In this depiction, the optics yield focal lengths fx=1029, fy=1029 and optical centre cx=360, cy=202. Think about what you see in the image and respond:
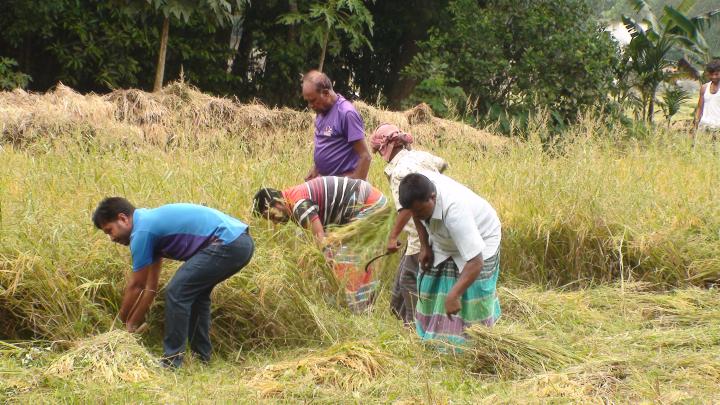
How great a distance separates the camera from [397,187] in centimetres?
618

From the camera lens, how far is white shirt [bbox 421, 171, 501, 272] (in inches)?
206

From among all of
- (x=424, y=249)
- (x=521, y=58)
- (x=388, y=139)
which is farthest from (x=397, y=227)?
(x=521, y=58)

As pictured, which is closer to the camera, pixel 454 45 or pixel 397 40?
pixel 454 45

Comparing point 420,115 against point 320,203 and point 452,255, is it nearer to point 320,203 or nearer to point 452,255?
point 320,203

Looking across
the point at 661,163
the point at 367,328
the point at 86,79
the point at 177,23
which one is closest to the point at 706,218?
the point at 661,163

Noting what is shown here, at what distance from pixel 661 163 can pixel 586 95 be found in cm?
442

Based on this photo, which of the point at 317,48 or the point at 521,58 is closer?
the point at 521,58

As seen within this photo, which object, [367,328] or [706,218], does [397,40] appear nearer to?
[706,218]

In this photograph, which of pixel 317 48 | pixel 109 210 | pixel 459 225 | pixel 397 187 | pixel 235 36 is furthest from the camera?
pixel 235 36

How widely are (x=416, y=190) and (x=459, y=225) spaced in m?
0.30

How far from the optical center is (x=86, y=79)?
1309 centimetres

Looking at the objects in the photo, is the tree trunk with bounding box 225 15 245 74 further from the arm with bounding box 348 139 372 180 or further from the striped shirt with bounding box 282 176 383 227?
the striped shirt with bounding box 282 176 383 227

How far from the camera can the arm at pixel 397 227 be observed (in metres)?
5.98

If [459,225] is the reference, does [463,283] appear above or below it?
below
